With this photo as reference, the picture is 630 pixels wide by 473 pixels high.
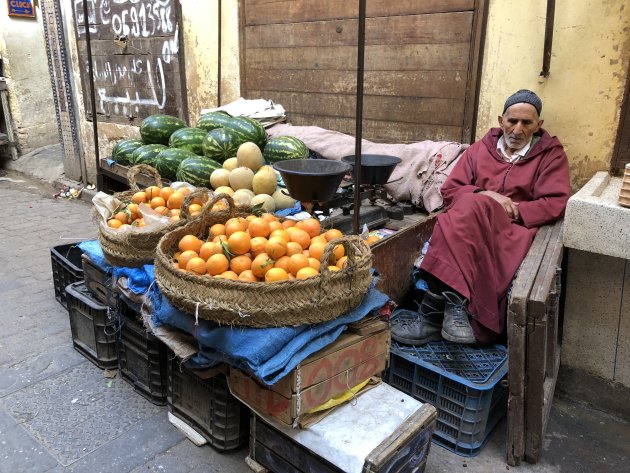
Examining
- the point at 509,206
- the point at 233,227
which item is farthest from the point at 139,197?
the point at 509,206

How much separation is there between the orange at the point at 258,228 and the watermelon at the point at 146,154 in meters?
2.63

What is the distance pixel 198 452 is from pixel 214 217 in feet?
3.95

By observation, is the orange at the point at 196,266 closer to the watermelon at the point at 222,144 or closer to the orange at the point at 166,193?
the orange at the point at 166,193

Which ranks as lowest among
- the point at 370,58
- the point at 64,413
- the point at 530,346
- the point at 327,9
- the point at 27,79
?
the point at 64,413

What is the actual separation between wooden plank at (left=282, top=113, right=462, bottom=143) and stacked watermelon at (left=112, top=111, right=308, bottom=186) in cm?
52

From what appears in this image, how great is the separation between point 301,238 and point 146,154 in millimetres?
2931

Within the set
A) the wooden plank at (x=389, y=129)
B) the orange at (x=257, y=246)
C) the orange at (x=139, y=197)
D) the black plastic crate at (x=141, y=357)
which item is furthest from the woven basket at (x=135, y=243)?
the wooden plank at (x=389, y=129)

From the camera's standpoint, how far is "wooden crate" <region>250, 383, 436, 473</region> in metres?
1.90

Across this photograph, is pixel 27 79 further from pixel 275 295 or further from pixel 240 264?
pixel 275 295

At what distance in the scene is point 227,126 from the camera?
177 inches

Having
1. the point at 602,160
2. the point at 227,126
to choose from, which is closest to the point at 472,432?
the point at 602,160

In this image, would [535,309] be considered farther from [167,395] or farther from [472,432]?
[167,395]

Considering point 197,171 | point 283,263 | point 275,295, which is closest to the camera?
point 275,295

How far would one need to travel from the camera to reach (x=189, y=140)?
4531mm
